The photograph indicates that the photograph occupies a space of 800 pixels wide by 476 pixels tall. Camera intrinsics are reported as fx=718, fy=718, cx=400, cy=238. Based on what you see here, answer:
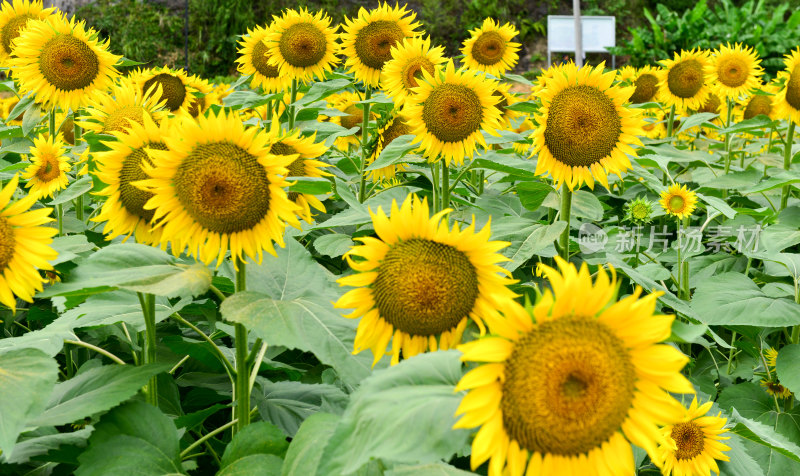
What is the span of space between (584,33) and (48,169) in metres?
7.07

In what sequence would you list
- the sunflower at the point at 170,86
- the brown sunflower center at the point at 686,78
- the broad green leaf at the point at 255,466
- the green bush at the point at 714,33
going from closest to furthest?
the broad green leaf at the point at 255,466 < the sunflower at the point at 170,86 < the brown sunflower center at the point at 686,78 < the green bush at the point at 714,33

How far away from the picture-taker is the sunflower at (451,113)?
234 centimetres

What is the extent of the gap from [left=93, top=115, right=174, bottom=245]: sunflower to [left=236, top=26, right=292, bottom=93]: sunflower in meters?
2.02

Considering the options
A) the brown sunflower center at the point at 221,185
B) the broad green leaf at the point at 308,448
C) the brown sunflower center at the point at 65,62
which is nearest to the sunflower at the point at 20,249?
the brown sunflower center at the point at 221,185

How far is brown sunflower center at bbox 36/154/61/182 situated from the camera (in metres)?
2.80

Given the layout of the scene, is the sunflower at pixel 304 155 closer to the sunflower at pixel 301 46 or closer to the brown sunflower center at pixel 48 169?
the brown sunflower center at pixel 48 169

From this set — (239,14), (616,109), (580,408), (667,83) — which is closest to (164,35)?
(239,14)

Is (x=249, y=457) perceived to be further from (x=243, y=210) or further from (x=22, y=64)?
(x=22, y=64)

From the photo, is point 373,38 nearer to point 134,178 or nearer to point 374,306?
point 134,178

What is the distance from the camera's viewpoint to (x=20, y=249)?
1337 millimetres

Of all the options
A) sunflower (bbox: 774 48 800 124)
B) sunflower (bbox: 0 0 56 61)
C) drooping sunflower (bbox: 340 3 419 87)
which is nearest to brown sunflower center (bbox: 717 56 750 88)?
sunflower (bbox: 774 48 800 124)

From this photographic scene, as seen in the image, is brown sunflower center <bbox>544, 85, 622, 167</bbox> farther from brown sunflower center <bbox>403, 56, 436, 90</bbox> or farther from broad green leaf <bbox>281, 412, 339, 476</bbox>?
broad green leaf <bbox>281, 412, 339, 476</bbox>

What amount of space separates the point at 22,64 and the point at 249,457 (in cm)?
235

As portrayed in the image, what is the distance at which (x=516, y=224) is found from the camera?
1.91 meters
